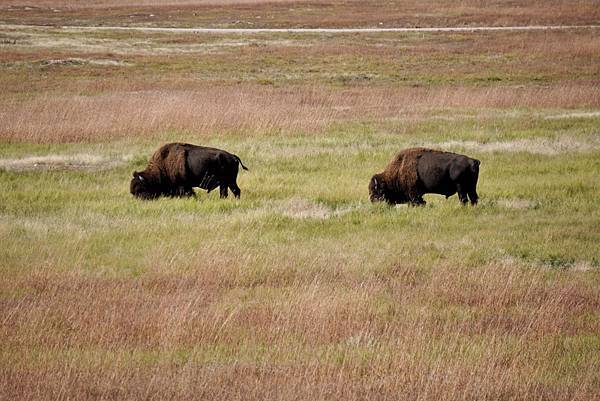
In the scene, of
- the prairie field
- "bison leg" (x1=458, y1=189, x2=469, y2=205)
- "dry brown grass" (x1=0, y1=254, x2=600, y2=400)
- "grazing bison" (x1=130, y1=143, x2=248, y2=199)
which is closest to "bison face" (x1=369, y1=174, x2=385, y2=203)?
the prairie field

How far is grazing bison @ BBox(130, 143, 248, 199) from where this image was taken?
16984 mm

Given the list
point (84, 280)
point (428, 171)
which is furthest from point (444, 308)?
point (428, 171)

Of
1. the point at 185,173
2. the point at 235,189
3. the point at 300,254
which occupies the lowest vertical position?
the point at 235,189

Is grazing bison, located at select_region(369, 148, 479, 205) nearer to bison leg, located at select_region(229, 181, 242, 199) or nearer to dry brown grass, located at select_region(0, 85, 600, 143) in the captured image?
bison leg, located at select_region(229, 181, 242, 199)

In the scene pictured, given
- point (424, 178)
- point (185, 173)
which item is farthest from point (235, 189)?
point (424, 178)

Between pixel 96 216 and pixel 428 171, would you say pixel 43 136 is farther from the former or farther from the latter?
pixel 428 171

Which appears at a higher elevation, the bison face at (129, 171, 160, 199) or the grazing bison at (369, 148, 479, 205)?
the grazing bison at (369, 148, 479, 205)

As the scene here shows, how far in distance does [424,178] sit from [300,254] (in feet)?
12.5

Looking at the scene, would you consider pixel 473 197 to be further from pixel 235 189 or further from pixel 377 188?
pixel 235 189

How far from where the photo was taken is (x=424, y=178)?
15.9 m

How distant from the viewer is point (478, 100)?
3269cm

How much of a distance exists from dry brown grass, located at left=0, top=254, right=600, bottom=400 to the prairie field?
0.10 feet

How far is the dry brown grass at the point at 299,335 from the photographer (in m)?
7.80

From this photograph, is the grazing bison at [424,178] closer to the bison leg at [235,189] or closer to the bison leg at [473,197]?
the bison leg at [473,197]
